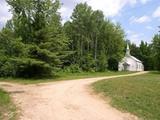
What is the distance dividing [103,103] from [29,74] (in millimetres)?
22702

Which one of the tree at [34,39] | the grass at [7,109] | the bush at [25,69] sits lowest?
the grass at [7,109]

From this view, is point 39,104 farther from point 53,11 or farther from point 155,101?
point 53,11

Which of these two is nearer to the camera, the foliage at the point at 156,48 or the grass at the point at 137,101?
the grass at the point at 137,101

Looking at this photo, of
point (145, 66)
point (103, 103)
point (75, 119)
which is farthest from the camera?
point (145, 66)

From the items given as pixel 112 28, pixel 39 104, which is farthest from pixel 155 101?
pixel 112 28

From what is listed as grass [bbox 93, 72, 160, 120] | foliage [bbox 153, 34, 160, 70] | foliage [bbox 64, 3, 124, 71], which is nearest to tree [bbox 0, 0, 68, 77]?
grass [bbox 93, 72, 160, 120]

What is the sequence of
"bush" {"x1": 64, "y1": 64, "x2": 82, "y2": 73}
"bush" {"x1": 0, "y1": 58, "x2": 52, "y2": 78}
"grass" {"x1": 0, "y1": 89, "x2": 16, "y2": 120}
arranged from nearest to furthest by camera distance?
"grass" {"x1": 0, "y1": 89, "x2": 16, "y2": 120} → "bush" {"x1": 0, "y1": 58, "x2": 52, "y2": 78} → "bush" {"x1": 64, "y1": 64, "x2": 82, "y2": 73}

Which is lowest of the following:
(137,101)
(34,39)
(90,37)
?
(137,101)

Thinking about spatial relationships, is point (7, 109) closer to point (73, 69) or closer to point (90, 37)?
point (73, 69)

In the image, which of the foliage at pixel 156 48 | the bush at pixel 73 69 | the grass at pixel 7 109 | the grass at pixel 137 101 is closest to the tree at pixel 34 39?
the bush at pixel 73 69

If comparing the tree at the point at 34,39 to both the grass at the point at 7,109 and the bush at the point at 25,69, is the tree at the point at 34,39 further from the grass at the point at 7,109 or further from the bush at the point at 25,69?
the grass at the point at 7,109

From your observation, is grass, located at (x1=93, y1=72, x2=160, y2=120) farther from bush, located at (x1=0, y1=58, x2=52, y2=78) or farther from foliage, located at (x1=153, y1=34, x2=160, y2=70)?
foliage, located at (x1=153, y1=34, x2=160, y2=70)

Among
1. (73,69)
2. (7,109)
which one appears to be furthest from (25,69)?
(7,109)

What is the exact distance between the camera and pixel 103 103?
50.7 feet
